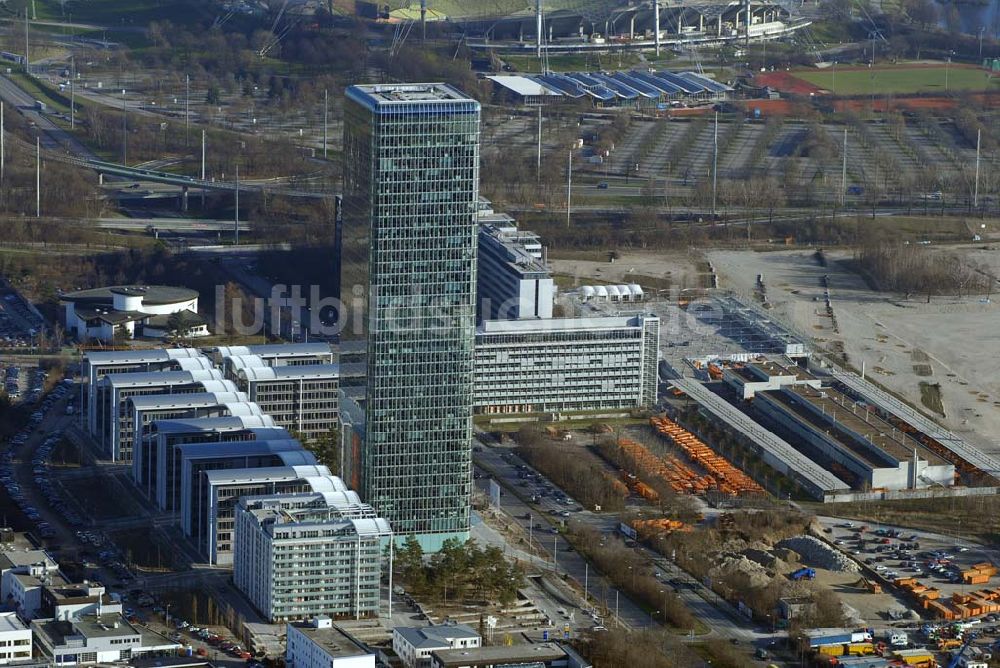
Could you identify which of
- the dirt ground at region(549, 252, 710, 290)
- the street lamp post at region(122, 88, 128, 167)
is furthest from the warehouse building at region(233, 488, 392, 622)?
the street lamp post at region(122, 88, 128, 167)

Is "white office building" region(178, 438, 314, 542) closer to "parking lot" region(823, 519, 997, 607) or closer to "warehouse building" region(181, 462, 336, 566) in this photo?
"warehouse building" region(181, 462, 336, 566)

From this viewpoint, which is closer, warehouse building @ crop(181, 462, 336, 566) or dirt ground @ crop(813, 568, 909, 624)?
dirt ground @ crop(813, 568, 909, 624)

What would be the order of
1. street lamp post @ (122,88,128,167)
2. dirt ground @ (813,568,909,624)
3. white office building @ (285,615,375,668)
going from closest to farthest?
white office building @ (285,615,375,668) → dirt ground @ (813,568,909,624) → street lamp post @ (122,88,128,167)

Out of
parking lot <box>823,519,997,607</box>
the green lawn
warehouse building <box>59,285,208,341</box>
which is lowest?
parking lot <box>823,519,997,607</box>

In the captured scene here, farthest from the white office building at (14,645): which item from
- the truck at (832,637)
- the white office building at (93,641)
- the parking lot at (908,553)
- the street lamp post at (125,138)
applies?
the street lamp post at (125,138)

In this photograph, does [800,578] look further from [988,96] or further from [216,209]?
[988,96]

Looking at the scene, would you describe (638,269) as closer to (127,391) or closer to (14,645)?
(127,391)

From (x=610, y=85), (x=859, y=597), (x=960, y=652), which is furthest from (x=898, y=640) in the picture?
(x=610, y=85)

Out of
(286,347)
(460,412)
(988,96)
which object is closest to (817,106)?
(988,96)
